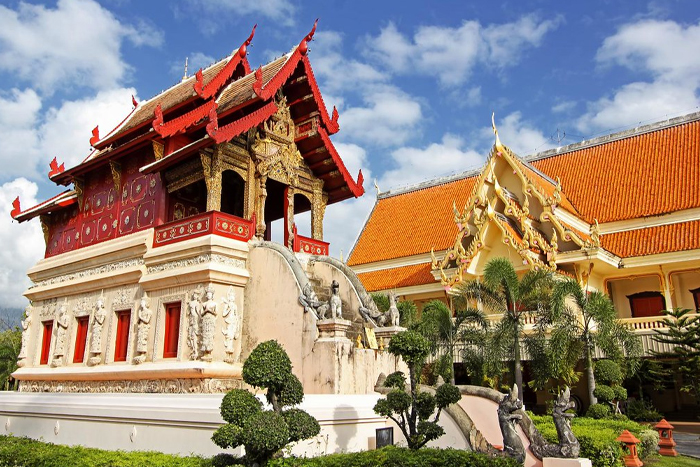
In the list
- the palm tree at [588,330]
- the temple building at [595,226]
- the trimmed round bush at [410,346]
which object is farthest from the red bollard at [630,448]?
the temple building at [595,226]

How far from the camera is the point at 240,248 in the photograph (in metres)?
11.3

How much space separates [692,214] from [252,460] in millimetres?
17154

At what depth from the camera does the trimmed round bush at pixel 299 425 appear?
5.57 m

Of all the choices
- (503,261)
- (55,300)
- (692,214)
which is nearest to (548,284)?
(503,261)

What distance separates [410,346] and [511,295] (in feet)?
25.8

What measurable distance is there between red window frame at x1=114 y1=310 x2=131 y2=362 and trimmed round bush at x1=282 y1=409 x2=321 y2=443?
25.4 feet

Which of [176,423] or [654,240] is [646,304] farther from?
[176,423]

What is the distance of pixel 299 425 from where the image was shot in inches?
221

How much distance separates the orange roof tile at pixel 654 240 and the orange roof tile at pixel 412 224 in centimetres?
610

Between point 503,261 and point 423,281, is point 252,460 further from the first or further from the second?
point 423,281

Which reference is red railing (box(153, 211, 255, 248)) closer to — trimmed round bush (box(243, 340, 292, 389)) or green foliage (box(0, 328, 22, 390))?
trimmed round bush (box(243, 340, 292, 389))

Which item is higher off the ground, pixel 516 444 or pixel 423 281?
pixel 423 281

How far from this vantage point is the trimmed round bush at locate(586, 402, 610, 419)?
12.9m

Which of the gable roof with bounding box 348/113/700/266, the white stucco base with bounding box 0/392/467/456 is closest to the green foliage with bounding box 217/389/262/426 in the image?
the white stucco base with bounding box 0/392/467/456
